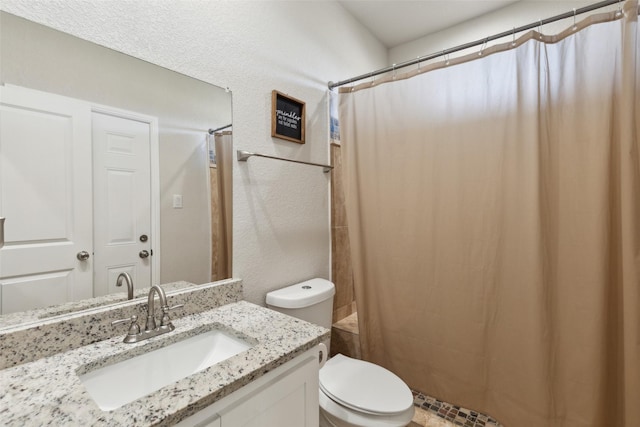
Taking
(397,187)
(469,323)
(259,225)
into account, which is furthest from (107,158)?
(469,323)

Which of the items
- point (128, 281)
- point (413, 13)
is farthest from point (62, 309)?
point (413, 13)

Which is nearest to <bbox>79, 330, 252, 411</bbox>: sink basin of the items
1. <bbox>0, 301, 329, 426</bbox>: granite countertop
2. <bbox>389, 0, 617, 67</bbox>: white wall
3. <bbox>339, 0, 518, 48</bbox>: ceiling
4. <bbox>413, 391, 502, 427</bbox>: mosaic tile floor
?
<bbox>0, 301, 329, 426</bbox>: granite countertop

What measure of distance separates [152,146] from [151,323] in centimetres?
64

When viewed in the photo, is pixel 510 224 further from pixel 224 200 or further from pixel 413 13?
pixel 413 13

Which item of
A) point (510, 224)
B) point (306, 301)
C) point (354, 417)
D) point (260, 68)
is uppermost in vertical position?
point (260, 68)

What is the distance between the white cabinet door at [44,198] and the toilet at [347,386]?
2.72 feet

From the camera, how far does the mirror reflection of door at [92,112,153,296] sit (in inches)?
38.4

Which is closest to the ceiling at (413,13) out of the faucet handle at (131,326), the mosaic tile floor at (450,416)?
the faucet handle at (131,326)

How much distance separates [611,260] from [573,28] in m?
1.00

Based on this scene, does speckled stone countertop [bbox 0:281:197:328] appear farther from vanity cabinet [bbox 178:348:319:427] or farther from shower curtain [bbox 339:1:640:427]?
shower curtain [bbox 339:1:640:427]

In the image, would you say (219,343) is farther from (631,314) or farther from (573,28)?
(573,28)

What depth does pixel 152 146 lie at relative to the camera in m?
1.11

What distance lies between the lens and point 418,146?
1.64 meters

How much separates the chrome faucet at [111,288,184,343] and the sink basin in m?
0.06
